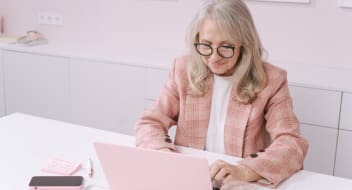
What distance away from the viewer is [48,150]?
1.70 m

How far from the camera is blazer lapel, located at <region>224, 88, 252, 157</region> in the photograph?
180 cm

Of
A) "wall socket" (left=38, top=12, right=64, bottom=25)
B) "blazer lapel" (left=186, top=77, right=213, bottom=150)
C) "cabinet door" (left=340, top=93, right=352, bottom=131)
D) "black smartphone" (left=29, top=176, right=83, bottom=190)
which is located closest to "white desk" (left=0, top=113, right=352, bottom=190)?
"black smartphone" (left=29, top=176, right=83, bottom=190)

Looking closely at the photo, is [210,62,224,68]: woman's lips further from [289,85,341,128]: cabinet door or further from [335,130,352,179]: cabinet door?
[335,130,352,179]: cabinet door

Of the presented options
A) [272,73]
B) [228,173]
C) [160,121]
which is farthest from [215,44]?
[228,173]

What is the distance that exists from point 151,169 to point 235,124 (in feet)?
1.99

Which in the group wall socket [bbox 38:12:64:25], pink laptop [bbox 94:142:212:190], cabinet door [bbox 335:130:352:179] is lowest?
cabinet door [bbox 335:130:352:179]

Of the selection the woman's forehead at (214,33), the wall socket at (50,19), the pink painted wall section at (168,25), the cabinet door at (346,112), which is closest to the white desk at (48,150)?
the woman's forehead at (214,33)

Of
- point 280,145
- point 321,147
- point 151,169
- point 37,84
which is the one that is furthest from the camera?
point 37,84

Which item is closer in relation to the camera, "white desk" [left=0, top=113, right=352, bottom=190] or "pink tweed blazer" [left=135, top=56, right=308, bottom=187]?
"white desk" [left=0, top=113, right=352, bottom=190]

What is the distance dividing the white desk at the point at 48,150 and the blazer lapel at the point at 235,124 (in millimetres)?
164

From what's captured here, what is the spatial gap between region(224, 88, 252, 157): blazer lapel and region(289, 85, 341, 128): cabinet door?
834 millimetres

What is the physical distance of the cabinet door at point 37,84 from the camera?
327cm

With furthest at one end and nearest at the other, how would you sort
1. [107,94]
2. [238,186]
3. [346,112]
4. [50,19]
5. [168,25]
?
1. [50,19]
2. [168,25]
3. [107,94]
4. [346,112]
5. [238,186]

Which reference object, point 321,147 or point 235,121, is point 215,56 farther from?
point 321,147
